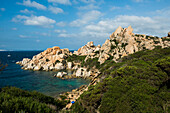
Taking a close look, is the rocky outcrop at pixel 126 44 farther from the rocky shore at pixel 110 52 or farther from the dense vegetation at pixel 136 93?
the dense vegetation at pixel 136 93

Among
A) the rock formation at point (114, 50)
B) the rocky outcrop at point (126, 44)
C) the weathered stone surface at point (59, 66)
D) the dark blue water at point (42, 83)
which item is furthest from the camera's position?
the weathered stone surface at point (59, 66)

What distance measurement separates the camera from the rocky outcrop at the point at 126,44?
54906mm

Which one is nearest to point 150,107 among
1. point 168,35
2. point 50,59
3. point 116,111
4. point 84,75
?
point 116,111

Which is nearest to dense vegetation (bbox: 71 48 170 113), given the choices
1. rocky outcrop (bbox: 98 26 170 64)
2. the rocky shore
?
rocky outcrop (bbox: 98 26 170 64)

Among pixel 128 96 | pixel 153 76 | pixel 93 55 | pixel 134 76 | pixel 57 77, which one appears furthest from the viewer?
pixel 93 55

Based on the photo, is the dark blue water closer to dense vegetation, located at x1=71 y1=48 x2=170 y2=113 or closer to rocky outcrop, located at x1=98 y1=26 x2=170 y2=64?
dense vegetation, located at x1=71 y1=48 x2=170 y2=113

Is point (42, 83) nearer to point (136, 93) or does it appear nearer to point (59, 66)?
point (59, 66)

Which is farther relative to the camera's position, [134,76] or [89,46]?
[89,46]

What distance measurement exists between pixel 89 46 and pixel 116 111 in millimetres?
81153

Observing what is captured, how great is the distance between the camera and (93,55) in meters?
67.2

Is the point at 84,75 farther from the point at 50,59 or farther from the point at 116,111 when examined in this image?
the point at 116,111

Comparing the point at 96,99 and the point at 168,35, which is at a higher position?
the point at 168,35

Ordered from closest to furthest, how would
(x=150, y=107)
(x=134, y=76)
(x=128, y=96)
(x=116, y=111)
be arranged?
1. (x=150, y=107)
2. (x=116, y=111)
3. (x=128, y=96)
4. (x=134, y=76)

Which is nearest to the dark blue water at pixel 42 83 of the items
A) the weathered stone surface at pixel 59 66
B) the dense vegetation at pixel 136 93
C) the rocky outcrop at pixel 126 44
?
the weathered stone surface at pixel 59 66
